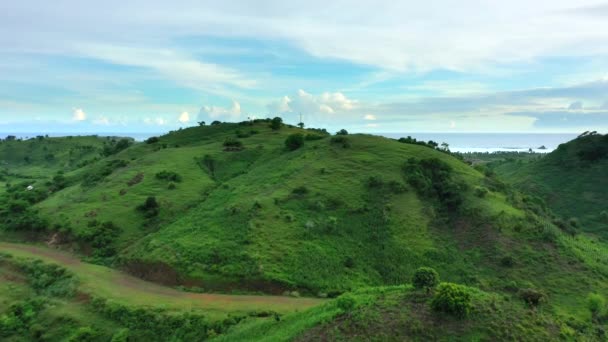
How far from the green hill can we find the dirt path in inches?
71.3

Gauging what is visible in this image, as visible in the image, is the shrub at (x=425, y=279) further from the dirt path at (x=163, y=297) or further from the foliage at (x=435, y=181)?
the foliage at (x=435, y=181)

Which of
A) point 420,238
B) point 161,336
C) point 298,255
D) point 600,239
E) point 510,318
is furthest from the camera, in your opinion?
point 600,239

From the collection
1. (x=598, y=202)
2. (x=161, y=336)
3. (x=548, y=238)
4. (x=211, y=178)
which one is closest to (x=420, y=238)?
(x=548, y=238)

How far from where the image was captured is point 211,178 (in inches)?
3563

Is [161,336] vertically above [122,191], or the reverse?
[122,191]

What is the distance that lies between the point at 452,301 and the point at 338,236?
32.7 meters

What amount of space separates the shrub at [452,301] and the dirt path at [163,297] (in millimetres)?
17548

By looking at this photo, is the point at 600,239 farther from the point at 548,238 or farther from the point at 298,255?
the point at 298,255

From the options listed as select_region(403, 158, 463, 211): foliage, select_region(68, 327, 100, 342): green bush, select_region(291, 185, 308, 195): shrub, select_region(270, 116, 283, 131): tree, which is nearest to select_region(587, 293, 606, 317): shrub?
select_region(403, 158, 463, 211): foliage

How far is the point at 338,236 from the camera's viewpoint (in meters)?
59.7

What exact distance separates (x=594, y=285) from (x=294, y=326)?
43.7 meters

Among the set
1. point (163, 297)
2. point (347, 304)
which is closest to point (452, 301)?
point (347, 304)

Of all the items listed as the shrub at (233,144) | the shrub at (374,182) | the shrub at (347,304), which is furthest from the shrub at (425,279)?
the shrub at (233,144)

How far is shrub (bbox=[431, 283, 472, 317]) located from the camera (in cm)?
2747
